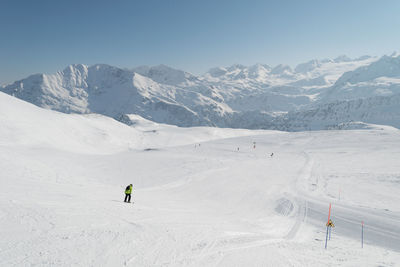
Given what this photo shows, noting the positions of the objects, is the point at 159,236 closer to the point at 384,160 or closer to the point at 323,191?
the point at 323,191

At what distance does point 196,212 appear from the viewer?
52.9 ft

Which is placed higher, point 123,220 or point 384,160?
point 384,160

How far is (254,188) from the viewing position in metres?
25.3

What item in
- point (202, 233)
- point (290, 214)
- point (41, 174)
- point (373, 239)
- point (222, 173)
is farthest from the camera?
point (222, 173)

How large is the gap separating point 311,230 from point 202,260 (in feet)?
30.9

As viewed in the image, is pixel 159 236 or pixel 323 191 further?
pixel 323 191

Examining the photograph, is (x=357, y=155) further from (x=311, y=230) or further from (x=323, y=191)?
(x=311, y=230)

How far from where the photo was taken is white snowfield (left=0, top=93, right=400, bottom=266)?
8.52 metres

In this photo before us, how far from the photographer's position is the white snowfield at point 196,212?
8516 mm

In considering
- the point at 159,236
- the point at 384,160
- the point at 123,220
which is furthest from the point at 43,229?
the point at 384,160

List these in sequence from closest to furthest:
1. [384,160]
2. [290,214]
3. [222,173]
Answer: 1. [290,214]
2. [222,173]
3. [384,160]

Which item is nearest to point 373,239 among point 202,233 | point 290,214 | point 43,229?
point 290,214

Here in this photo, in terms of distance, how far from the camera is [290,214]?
17719 mm

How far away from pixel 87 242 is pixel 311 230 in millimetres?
13128
